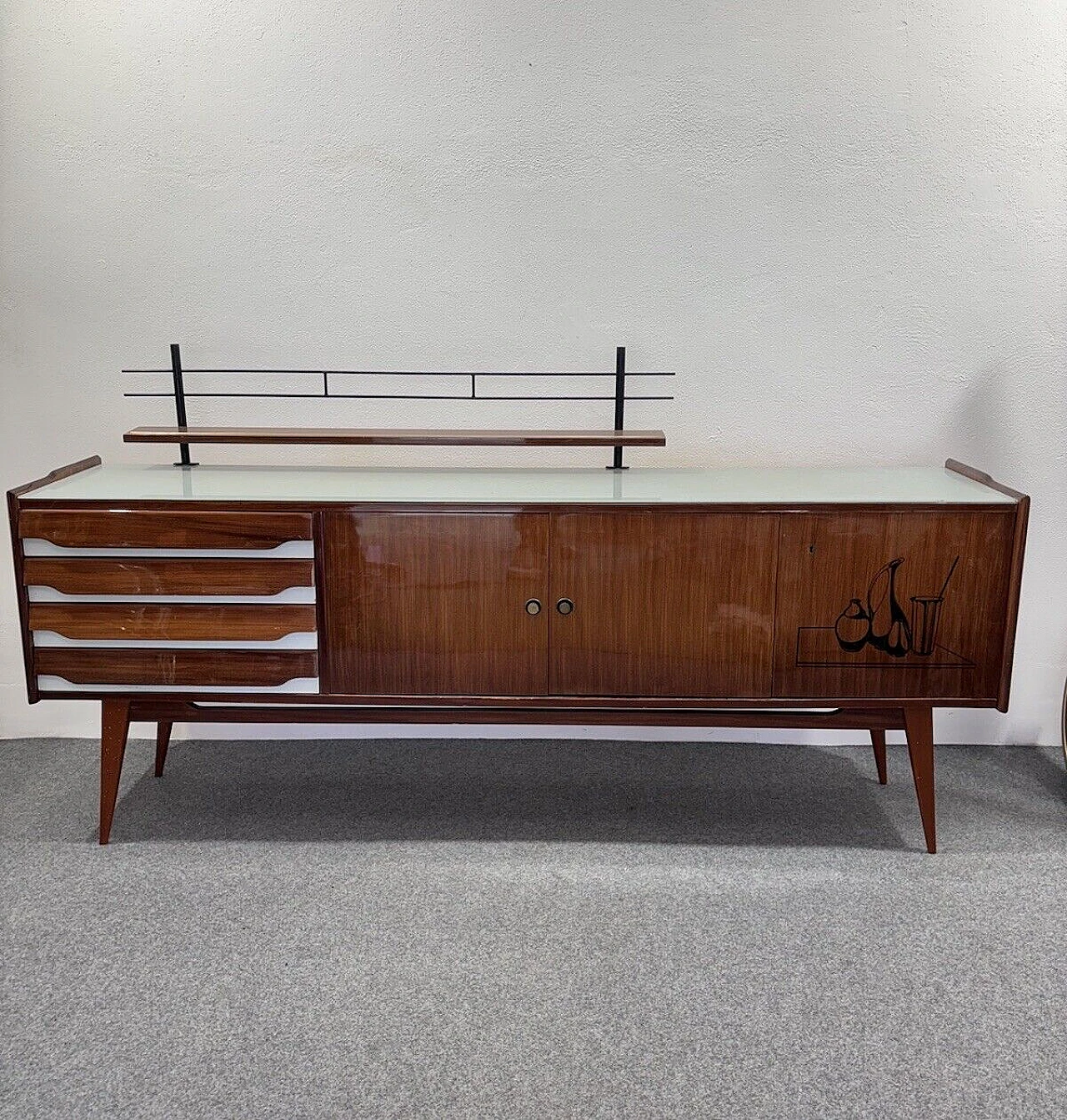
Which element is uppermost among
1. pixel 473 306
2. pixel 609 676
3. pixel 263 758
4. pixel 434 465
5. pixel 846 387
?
pixel 473 306

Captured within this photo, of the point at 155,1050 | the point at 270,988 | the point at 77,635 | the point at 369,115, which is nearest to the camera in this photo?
the point at 155,1050

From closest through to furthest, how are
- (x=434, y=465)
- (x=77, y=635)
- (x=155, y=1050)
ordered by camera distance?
(x=155, y=1050)
(x=77, y=635)
(x=434, y=465)

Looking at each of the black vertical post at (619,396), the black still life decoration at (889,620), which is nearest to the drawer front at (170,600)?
the black vertical post at (619,396)

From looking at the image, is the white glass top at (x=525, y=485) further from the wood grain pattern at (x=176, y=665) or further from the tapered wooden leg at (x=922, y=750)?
the tapered wooden leg at (x=922, y=750)

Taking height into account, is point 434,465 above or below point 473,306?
below

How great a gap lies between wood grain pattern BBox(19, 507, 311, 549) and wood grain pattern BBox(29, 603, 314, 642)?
0.13m

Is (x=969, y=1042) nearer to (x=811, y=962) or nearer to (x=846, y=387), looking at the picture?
(x=811, y=962)

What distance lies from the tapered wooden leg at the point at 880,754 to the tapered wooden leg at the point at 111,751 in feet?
5.75

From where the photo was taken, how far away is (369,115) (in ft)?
8.15

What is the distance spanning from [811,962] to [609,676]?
2.22 feet

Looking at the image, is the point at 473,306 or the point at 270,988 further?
the point at 473,306

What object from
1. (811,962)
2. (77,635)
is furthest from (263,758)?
(811,962)

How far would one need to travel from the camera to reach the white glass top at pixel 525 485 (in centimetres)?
211

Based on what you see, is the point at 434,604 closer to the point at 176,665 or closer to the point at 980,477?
the point at 176,665
